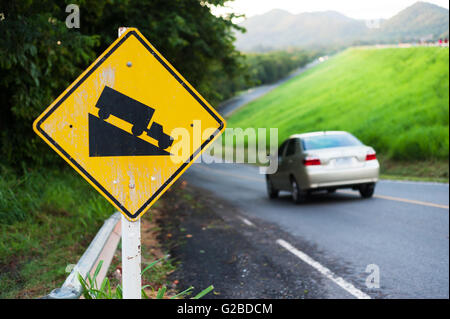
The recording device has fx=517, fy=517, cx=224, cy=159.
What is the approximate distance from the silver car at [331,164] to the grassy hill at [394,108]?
11.0 metres

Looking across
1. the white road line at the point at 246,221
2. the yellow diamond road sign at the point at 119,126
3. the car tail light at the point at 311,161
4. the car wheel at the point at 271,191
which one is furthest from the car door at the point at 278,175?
the yellow diamond road sign at the point at 119,126

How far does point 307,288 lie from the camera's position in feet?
18.4

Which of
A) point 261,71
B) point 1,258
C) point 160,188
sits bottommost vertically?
point 1,258

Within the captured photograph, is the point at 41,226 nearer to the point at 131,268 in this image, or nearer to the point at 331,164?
the point at 131,268

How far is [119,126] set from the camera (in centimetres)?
284

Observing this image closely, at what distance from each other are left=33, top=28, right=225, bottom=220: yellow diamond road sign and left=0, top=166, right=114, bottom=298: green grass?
2.26m

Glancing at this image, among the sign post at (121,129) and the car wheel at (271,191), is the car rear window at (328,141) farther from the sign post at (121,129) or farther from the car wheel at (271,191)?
the sign post at (121,129)

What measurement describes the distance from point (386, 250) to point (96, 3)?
243 inches

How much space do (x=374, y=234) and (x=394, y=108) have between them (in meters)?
24.6
